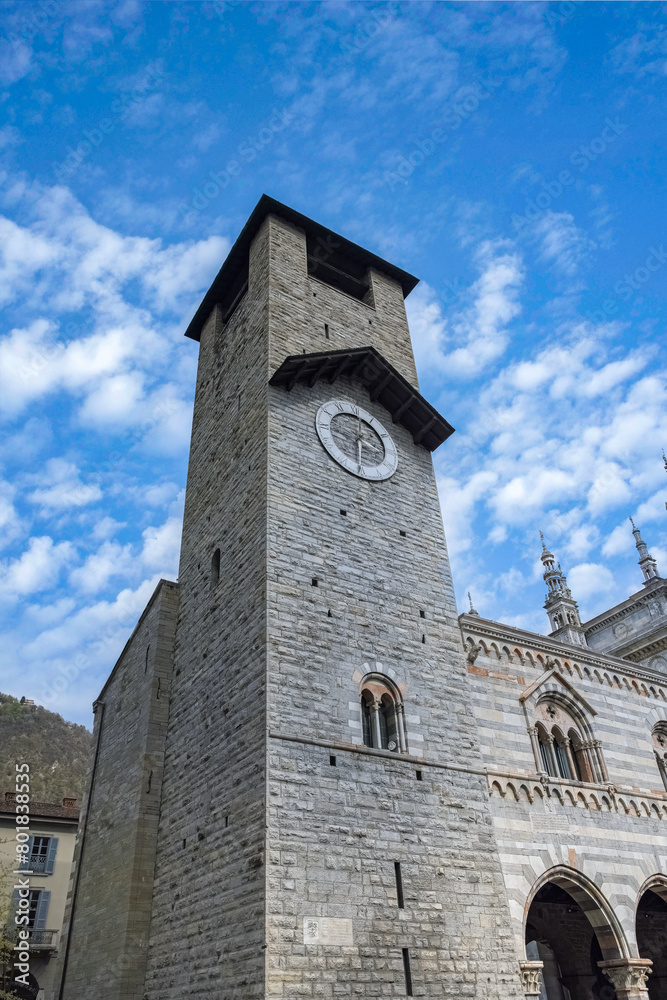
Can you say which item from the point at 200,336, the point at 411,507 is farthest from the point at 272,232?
the point at 411,507

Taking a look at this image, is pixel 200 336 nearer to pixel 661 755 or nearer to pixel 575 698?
pixel 575 698

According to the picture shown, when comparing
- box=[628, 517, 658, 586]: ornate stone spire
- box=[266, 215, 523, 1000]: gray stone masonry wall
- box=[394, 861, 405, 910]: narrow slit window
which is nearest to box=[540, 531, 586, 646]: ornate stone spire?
box=[628, 517, 658, 586]: ornate stone spire

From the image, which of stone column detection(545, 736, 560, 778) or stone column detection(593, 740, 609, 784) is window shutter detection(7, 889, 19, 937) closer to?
stone column detection(545, 736, 560, 778)

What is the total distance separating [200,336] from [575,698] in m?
14.5

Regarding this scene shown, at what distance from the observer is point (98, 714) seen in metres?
17.9

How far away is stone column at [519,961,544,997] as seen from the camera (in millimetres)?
10492

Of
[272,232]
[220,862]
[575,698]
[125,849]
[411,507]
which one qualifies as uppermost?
[272,232]

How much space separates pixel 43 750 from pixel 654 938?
4398 centimetres

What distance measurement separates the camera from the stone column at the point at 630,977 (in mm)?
12164

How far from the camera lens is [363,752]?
10.8 m

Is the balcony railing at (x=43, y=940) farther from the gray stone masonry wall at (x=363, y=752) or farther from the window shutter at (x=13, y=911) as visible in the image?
the gray stone masonry wall at (x=363, y=752)

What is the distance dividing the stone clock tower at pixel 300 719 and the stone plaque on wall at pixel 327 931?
0.03 meters

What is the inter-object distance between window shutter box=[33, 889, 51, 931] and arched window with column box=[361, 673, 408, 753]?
18595 millimetres

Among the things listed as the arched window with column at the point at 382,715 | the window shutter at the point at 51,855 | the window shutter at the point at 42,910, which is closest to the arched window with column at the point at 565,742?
the arched window with column at the point at 382,715
